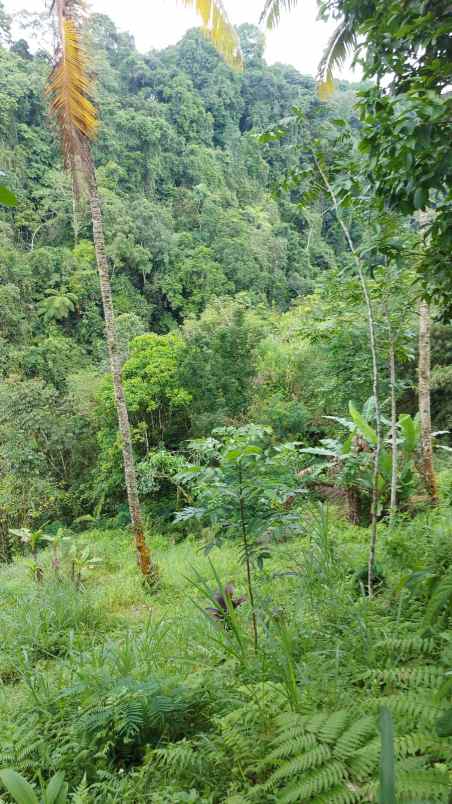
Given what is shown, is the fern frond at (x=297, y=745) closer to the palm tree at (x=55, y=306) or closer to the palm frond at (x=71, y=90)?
the palm frond at (x=71, y=90)

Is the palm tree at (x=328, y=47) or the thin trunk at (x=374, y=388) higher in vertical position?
the palm tree at (x=328, y=47)

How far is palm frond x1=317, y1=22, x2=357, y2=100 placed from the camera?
6.67 meters

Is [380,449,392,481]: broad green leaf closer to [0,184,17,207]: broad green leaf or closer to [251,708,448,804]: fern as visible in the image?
[251,708,448,804]: fern

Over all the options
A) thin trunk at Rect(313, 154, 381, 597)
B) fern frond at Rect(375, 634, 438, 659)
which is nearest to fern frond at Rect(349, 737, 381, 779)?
fern frond at Rect(375, 634, 438, 659)

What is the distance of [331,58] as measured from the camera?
7039 millimetres

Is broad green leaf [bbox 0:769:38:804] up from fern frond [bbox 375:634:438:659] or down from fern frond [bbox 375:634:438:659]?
down

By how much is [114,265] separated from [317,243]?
45.2 feet

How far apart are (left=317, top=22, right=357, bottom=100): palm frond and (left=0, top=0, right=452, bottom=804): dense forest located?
0.10 m

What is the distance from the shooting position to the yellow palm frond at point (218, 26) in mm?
4547

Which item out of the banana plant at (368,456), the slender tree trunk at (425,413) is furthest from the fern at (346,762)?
the slender tree trunk at (425,413)

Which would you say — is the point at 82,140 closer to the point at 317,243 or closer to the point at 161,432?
the point at 161,432

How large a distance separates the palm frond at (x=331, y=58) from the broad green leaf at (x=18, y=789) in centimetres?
814

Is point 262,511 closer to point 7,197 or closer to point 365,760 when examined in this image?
point 365,760

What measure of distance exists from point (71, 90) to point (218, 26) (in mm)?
1749
